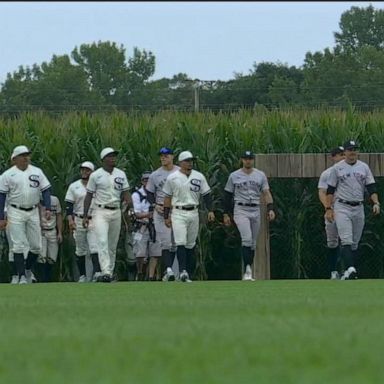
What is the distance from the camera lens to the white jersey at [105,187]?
19469mm

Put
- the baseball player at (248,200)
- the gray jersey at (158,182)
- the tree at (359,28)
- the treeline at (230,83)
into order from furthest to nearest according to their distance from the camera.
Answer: the tree at (359,28), the treeline at (230,83), the gray jersey at (158,182), the baseball player at (248,200)

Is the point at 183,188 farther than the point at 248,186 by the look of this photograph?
No

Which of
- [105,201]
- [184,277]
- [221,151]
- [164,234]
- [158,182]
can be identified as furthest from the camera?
[221,151]

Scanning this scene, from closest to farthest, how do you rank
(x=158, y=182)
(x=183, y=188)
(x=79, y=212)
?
1. (x=183, y=188)
2. (x=158, y=182)
3. (x=79, y=212)

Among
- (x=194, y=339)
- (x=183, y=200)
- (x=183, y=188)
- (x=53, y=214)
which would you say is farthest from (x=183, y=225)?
(x=194, y=339)

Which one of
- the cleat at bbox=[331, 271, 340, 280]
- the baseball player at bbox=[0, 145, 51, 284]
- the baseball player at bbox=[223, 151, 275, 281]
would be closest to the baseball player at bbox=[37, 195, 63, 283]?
the baseball player at bbox=[0, 145, 51, 284]

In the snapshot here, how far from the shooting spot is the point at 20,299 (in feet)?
42.4

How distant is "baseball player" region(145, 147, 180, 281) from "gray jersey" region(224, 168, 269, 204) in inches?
39.3

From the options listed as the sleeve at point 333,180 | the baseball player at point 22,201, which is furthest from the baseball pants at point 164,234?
the sleeve at point 333,180

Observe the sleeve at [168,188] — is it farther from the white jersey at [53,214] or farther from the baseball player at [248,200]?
the white jersey at [53,214]

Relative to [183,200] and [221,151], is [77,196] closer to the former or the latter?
[183,200]

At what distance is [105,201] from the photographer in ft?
64.1

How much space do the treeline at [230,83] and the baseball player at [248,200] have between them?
32511 mm

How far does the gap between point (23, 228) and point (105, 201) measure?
4.47 feet
